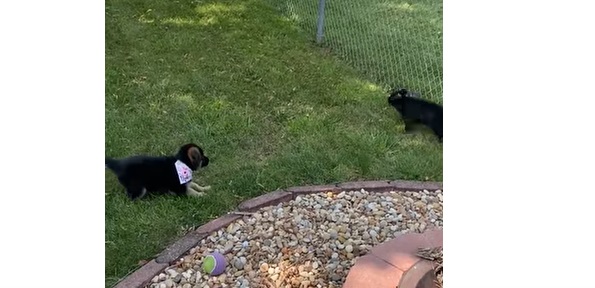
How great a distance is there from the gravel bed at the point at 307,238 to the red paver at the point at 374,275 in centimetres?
28

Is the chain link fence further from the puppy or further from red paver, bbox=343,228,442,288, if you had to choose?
red paver, bbox=343,228,442,288

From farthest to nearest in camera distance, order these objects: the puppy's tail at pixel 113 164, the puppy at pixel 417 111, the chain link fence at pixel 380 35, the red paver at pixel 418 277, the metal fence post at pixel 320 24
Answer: the metal fence post at pixel 320 24 < the puppy's tail at pixel 113 164 < the chain link fence at pixel 380 35 < the red paver at pixel 418 277 < the puppy at pixel 417 111

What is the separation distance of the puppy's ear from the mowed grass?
14 centimetres

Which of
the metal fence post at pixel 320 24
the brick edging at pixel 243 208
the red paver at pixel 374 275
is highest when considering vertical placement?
the metal fence post at pixel 320 24

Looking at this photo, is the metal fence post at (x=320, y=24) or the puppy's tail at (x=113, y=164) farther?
the metal fence post at (x=320, y=24)

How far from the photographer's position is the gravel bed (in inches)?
90.7

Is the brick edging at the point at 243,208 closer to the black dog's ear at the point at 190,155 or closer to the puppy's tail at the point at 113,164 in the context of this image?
the black dog's ear at the point at 190,155

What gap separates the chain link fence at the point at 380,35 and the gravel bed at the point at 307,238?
0.52 m

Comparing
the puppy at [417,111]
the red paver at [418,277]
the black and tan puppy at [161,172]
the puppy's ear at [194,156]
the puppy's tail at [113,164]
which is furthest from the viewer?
the puppy's ear at [194,156]

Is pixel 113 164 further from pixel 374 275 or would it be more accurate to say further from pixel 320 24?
pixel 320 24

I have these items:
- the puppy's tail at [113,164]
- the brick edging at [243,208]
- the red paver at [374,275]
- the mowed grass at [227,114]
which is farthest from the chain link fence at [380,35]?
the puppy's tail at [113,164]

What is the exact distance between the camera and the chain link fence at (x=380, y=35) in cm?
225

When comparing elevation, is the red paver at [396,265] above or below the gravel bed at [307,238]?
above
